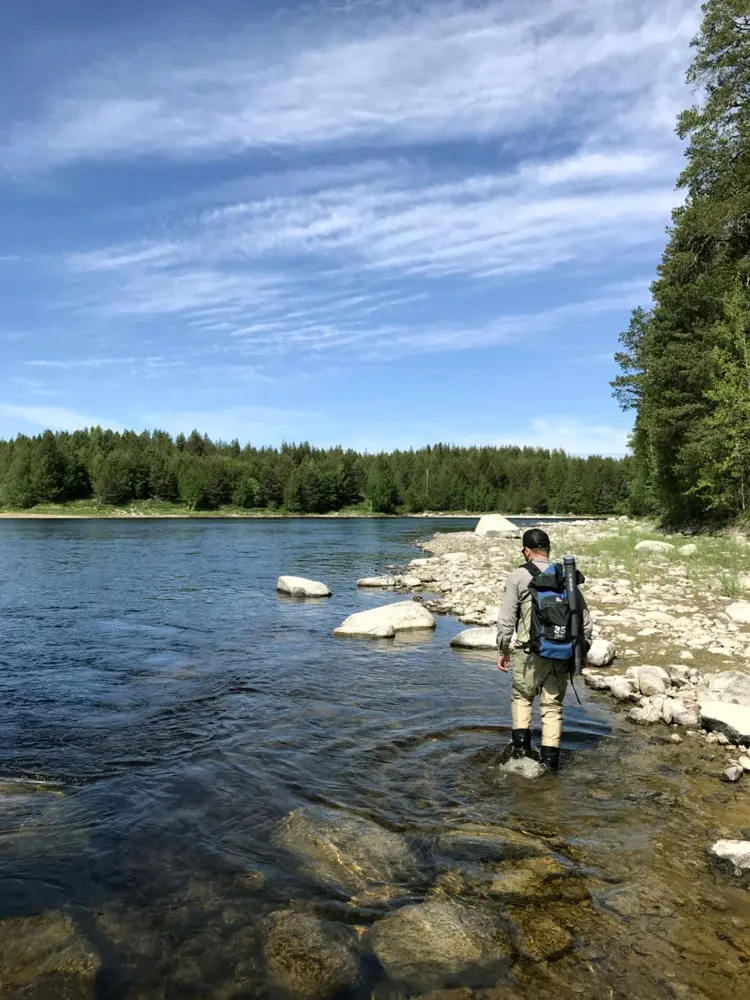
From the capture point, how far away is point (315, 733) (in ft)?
31.9

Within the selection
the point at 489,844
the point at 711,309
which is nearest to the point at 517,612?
the point at 489,844

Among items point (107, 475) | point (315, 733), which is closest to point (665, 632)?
point (315, 733)

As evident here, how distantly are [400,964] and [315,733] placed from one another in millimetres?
5080

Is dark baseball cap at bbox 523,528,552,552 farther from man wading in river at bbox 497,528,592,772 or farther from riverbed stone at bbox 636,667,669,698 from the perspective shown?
riverbed stone at bbox 636,667,669,698

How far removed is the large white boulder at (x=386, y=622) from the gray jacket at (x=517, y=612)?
29.2 ft

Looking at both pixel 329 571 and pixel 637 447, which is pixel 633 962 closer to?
pixel 329 571

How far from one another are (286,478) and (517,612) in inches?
5556

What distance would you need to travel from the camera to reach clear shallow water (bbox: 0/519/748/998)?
5.57 m

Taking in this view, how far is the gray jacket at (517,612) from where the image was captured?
8.29 m

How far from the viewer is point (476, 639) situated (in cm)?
1564

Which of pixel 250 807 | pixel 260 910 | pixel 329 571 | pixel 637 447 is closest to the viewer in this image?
pixel 260 910

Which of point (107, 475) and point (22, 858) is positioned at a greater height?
point (107, 475)

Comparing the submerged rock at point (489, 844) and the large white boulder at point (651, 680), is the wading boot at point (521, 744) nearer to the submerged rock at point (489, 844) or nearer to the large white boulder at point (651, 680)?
the submerged rock at point (489, 844)

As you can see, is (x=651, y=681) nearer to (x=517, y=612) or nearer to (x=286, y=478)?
(x=517, y=612)
